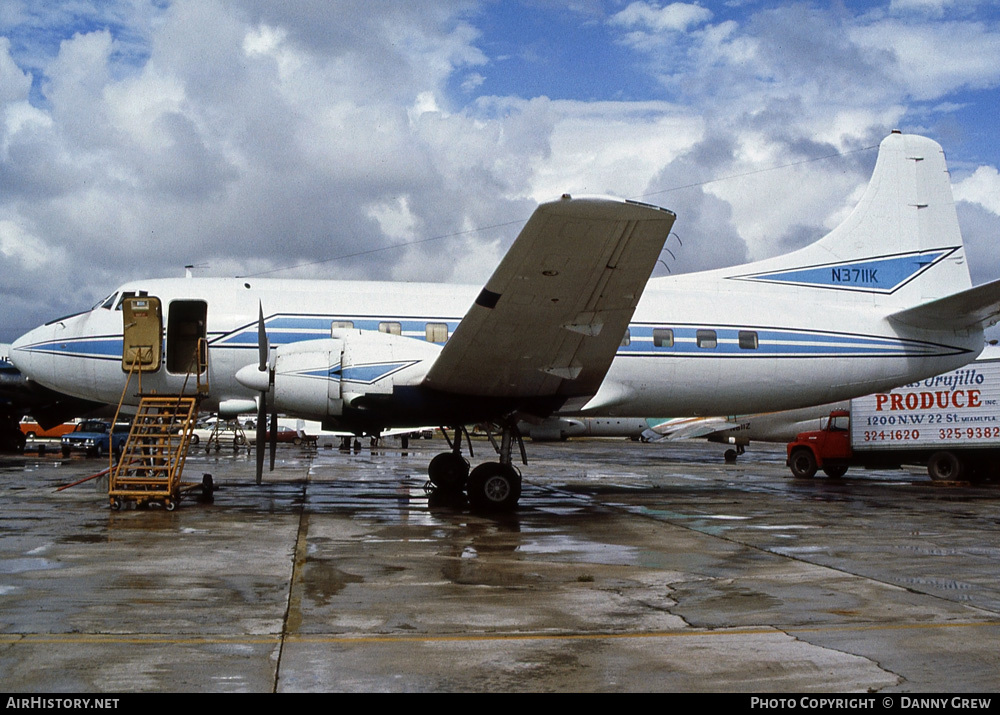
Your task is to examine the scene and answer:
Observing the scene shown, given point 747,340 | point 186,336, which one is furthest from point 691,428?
point 186,336

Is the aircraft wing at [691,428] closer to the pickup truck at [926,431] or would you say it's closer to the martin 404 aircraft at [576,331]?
the pickup truck at [926,431]

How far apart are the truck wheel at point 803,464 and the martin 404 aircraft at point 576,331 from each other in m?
8.14

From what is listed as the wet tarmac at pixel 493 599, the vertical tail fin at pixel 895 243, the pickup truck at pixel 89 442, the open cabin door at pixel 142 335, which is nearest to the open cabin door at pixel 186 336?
the open cabin door at pixel 142 335

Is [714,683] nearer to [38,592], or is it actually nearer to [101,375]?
[38,592]

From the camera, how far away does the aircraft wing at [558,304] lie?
1039 cm

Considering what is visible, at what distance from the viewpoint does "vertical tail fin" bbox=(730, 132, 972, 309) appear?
18375 mm

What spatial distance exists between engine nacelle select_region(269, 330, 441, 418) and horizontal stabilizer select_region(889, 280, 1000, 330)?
996 centimetres

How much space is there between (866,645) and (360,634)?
3.45 m

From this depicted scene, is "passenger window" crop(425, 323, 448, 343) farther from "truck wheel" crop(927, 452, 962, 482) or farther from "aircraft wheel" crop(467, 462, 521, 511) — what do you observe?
"truck wheel" crop(927, 452, 962, 482)

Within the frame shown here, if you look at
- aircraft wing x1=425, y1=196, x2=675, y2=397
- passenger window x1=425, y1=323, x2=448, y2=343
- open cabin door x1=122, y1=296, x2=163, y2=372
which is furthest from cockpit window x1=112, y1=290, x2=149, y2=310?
aircraft wing x1=425, y1=196, x2=675, y2=397

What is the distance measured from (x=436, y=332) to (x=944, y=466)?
15.8 metres

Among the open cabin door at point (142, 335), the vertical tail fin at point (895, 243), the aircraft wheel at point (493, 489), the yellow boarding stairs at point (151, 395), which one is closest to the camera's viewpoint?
the aircraft wheel at point (493, 489)

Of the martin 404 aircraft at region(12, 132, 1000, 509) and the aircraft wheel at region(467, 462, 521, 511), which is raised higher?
the martin 404 aircraft at region(12, 132, 1000, 509)
